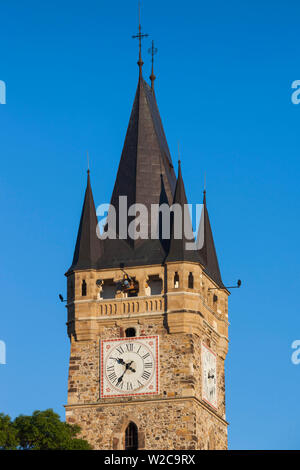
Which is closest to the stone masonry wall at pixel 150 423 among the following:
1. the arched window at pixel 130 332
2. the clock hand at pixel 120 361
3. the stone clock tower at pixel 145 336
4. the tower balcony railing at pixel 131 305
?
the stone clock tower at pixel 145 336

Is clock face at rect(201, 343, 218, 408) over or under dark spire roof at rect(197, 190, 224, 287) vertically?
under

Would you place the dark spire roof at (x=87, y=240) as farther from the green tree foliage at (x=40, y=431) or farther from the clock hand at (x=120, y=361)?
the green tree foliage at (x=40, y=431)

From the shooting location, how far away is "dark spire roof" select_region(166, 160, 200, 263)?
80625 mm

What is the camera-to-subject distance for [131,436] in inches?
3100

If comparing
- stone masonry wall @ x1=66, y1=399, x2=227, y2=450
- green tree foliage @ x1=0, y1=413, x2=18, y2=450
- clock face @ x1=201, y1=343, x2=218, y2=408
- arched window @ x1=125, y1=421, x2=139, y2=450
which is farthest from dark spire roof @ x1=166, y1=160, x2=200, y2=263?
green tree foliage @ x1=0, y1=413, x2=18, y2=450

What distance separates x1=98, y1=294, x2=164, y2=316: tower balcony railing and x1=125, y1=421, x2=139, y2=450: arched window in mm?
4692

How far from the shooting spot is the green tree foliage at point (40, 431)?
74250 millimetres

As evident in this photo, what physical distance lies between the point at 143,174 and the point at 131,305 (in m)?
6.31

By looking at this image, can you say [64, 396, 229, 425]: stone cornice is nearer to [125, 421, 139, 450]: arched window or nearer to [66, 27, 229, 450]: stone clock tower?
[66, 27, 229, 450]: stone clock tower

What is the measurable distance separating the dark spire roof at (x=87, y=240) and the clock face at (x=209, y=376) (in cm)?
583

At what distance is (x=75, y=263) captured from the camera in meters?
81.9

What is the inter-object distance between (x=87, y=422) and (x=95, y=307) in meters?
4.80
